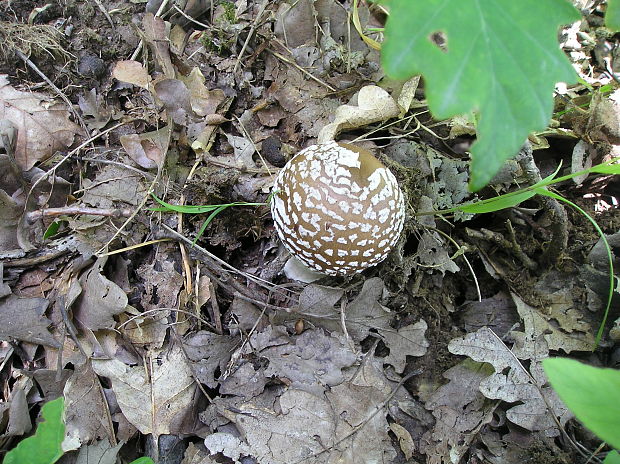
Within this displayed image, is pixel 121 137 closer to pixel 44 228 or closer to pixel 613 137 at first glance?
pixel 44 228

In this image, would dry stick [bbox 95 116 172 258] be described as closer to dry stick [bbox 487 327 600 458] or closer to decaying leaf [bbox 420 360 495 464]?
decaying leaf [bbox 420 360 495 464]

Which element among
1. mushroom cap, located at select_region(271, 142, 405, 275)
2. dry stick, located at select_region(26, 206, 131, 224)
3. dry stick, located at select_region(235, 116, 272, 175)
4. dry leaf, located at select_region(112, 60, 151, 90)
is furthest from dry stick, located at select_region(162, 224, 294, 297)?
dry leaf, located at select_region(112, 60, 151, 90)

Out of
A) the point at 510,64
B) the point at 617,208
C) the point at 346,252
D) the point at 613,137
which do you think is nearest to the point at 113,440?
the point at 346,252

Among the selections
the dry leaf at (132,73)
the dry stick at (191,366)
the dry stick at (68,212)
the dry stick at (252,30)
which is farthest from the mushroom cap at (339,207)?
the dry leaf at (132,73)

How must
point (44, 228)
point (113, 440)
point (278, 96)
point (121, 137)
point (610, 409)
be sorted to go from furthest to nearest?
1. point (278, 96)
2. point (121, 137)
3. point (44, 228)
4. point (113, 440)
5. point (610, 409)

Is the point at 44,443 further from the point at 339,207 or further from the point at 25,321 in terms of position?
the point at 339,207

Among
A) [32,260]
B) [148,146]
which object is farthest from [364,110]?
[32,260]

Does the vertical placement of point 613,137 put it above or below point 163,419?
above
